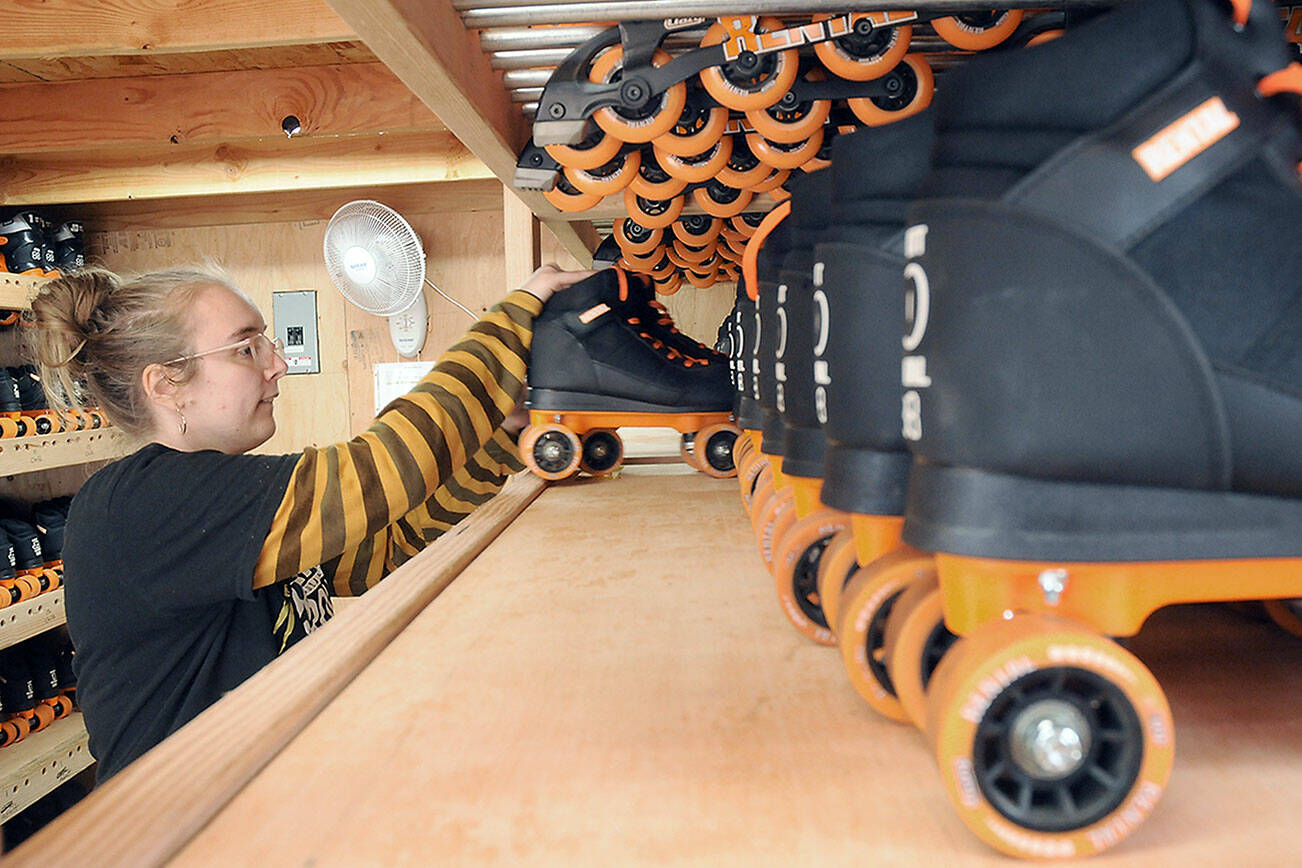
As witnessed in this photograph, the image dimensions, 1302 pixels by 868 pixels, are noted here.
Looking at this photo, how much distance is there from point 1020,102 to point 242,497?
0.71 meters

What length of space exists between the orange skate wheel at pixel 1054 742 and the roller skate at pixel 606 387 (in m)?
1.03

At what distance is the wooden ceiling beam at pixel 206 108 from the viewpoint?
6.08 feet

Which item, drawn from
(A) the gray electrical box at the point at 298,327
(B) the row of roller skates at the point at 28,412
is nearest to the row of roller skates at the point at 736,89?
(B) the row of roller skates at the point at 28,412

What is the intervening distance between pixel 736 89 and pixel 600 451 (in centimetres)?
66

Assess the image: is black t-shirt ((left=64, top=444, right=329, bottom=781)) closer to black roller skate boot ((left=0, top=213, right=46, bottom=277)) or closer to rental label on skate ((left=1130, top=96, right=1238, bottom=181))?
rental label on skate ((left=1130, top=96, right=1238, bottom=181))

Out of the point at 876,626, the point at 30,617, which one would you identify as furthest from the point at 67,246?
the point at 876,626

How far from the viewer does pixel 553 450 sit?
4.31ft

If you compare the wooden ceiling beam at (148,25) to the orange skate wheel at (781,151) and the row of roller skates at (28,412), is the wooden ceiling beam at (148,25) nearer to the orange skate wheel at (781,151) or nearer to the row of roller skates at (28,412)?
the orange skate wheel at (781,151)

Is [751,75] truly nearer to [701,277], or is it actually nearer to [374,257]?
[701,277]

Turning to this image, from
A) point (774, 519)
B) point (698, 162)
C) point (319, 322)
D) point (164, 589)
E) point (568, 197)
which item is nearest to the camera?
point (774, 519)

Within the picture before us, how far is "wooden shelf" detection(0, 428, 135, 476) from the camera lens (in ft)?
6.32

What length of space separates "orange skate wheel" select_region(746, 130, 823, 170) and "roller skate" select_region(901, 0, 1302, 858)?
733 millimetres

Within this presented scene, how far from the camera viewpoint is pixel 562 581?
668 millimetres

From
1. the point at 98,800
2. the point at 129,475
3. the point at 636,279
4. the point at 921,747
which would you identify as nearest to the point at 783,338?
the point at 921,747
